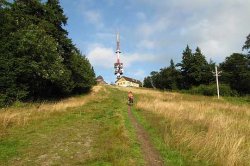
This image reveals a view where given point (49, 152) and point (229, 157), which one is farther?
point (49, 152)

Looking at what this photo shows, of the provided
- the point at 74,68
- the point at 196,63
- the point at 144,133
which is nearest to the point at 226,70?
the point at 196,63

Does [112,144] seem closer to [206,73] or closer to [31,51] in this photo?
[31,51]

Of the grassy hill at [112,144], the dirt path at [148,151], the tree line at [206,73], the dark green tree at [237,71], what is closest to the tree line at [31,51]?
the grassy hill at [112,144]

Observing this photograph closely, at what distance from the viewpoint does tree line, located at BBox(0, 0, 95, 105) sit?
29672 millimetres

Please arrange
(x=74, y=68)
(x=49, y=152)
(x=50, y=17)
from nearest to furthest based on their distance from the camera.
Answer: (x=49, y=152)
(x=50, y=17)
(x=74, y=68)

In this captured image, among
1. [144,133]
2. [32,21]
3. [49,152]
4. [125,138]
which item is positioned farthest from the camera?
[32,21]

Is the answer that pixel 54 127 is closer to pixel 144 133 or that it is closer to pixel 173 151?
pixel 144 133

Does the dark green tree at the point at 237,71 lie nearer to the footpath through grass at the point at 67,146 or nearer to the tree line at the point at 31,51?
the tree line at the point at 31,51

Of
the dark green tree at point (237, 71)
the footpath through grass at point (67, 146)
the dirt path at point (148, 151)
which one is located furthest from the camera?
the dark green tree at point (237, 71)

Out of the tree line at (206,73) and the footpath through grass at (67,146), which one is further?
the tree line at (206,73)

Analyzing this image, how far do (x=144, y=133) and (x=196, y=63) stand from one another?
94.0 meters

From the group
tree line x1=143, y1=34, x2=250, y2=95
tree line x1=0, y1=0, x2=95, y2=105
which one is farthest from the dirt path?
tree line x1=143, y1=34, x2=250, y2=95

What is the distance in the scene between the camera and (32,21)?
138ft

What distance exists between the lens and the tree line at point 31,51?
29.7m
